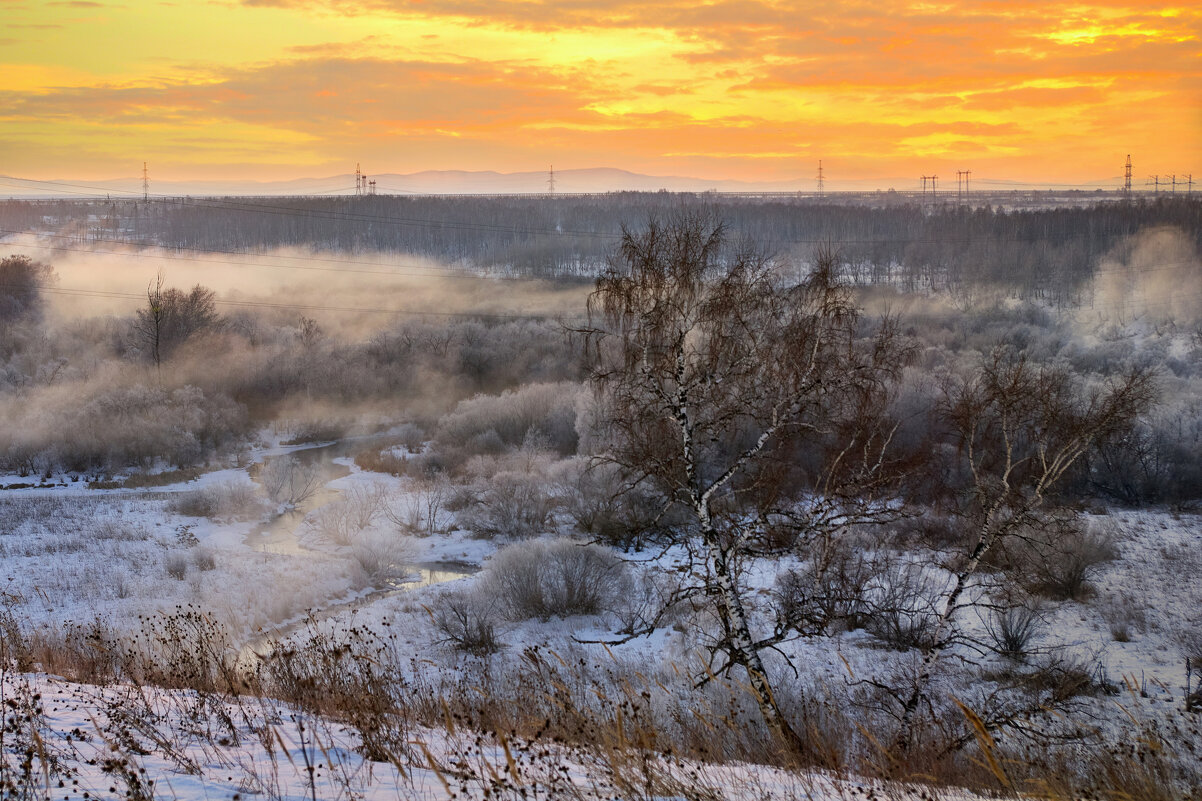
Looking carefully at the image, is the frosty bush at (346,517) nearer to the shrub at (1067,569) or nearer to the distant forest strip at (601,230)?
the shrub at (1067,569)

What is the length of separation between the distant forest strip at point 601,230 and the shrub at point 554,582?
130 ft

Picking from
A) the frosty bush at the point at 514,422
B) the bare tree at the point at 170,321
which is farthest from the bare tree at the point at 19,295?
the frosty bush at the point at 514,422

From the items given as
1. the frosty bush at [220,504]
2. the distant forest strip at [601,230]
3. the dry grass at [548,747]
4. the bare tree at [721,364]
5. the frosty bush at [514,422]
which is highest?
the distant forest strip at [601,230]

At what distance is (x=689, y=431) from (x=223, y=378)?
38166 mm

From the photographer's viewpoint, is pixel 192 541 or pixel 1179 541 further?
pixel 192 541

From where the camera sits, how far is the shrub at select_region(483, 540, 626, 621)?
16875 mm

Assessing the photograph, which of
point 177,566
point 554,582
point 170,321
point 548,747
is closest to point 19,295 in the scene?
point 170,321

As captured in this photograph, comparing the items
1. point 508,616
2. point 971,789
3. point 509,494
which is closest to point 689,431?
point 971,789

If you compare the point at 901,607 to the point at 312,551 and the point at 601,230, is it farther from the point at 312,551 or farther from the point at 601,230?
the point at 601,230

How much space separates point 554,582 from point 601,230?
7184cm

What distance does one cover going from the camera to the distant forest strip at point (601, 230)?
216 feet

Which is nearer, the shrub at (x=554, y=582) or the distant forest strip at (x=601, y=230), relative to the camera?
the shrub at (x=554, y=582)

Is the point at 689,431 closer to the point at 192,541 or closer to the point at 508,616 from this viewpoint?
the point at 508,616

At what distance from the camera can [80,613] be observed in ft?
51.4
